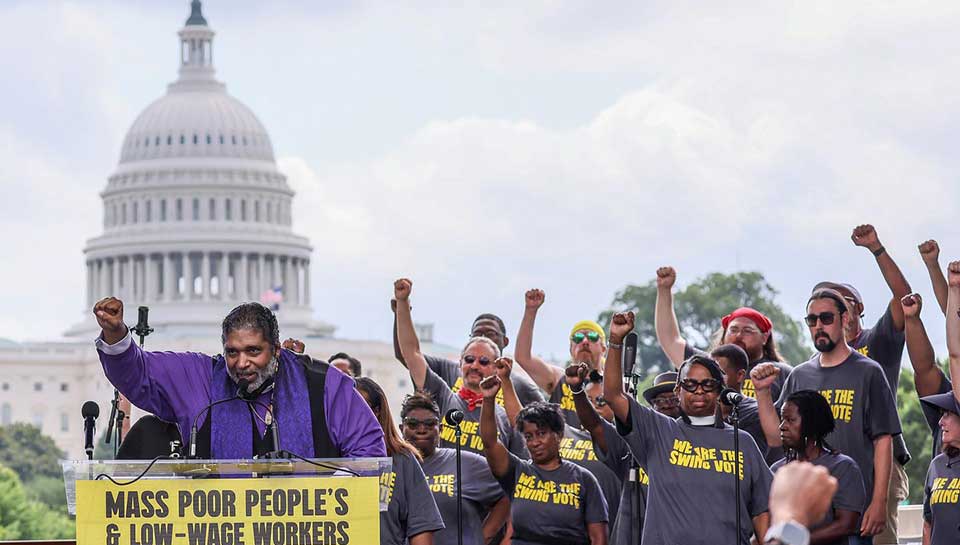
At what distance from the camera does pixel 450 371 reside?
17141 millimetres

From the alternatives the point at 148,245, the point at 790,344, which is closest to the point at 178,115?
the point at 148,245

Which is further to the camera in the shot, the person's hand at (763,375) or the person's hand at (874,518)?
the person's hand at (763,375)

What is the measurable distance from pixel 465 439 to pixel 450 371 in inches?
64.2

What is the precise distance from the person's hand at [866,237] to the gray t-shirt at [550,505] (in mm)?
2236

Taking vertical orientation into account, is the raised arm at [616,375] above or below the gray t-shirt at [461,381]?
below

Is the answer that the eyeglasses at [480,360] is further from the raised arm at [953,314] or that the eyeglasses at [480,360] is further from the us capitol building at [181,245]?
the us capitol building at [181,245]

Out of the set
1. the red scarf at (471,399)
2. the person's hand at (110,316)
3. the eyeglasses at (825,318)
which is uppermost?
the eyeglasses at (825,318)

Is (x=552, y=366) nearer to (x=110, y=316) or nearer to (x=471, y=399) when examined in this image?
(x=471, y=399)

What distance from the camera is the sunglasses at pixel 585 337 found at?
16875 millimetres

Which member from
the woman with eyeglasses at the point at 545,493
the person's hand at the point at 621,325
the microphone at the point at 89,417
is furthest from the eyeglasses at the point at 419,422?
the microphone at the point at 89,417

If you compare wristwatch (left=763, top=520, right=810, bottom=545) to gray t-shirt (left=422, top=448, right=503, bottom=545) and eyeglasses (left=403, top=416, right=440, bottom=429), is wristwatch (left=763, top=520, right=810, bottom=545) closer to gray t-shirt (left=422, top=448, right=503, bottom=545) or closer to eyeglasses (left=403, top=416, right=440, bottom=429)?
gray t-shirt (left=422, top=448, right=503, bottom=545)

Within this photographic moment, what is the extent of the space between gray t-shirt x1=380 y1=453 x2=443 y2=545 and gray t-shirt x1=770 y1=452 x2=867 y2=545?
2.19 meters

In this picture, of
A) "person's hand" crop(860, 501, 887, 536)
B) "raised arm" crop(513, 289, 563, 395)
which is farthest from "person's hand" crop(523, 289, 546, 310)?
"person's hand" crop(860, 501, 887, 536)

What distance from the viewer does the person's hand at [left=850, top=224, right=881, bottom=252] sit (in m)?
14.9
